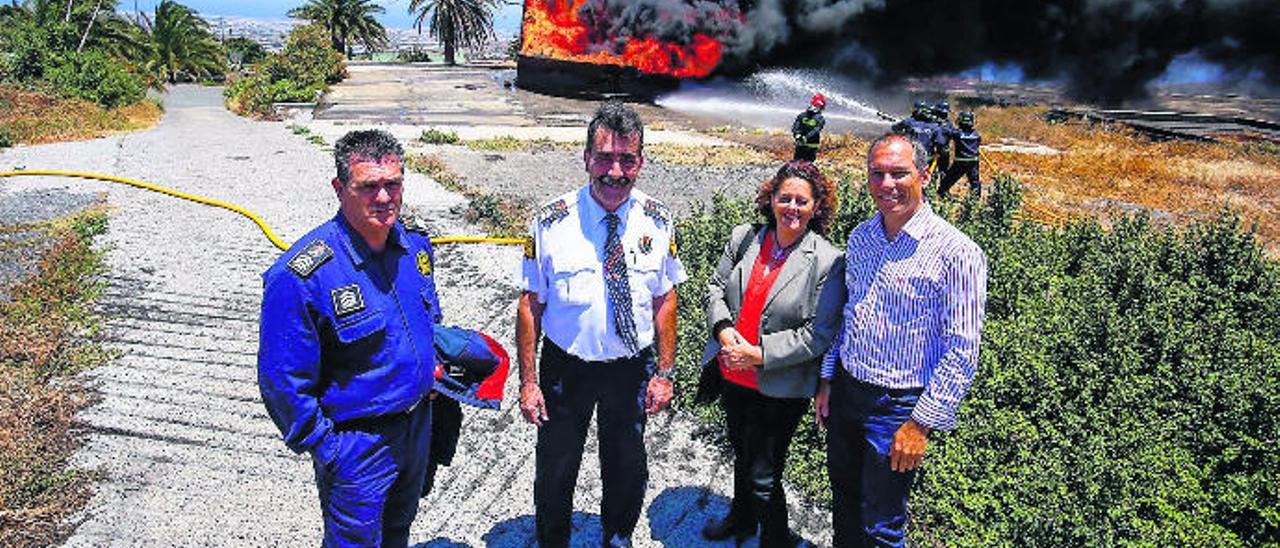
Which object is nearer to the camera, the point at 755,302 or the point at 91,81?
the point at 755,302

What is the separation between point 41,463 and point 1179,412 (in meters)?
6.58

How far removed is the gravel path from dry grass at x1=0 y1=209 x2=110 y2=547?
13cm

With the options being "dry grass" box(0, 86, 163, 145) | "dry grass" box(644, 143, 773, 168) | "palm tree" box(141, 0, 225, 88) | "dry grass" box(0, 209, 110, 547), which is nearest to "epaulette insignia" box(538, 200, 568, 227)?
"dry grass" box(0, 209, 110, 547)

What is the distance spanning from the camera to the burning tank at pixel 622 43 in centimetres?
2514

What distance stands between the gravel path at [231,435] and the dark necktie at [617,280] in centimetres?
139

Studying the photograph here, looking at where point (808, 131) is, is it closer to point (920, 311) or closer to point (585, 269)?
point (585, 269)

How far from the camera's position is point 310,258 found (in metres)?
2.37

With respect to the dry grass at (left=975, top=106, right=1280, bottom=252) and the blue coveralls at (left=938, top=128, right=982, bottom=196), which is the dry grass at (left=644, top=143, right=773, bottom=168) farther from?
the blue coveralls at (left=938, top=128, right=982, bottom=196)

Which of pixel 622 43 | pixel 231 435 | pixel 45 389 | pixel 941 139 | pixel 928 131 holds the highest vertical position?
pixel 622 43

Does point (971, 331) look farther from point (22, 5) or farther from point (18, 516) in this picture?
point (22, 5)

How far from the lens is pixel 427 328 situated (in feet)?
8.93

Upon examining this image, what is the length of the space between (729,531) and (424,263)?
211 centimetres

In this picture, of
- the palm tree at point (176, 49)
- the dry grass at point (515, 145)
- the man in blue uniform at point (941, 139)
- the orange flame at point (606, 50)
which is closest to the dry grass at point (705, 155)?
the dry grass at point (515, 145)

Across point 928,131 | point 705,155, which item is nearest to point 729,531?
point 928,131
